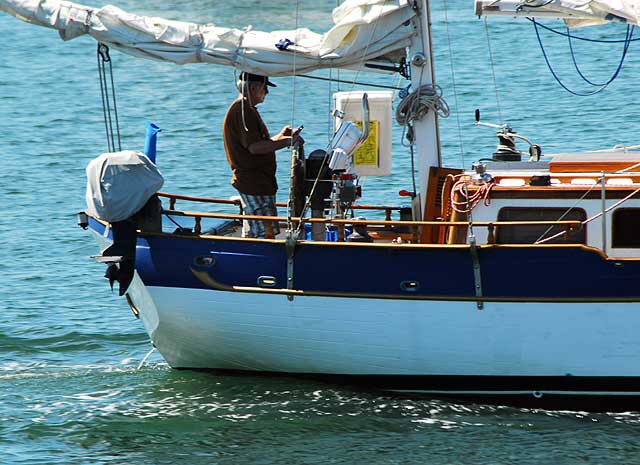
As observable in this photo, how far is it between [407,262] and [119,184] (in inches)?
112

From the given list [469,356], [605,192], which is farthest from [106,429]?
[605,192]

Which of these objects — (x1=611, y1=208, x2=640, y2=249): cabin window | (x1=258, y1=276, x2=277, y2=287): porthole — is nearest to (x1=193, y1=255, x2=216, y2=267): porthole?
(x1=258, y1=276, x2=277, y2=287): porthole

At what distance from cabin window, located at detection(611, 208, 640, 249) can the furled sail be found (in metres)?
1.83

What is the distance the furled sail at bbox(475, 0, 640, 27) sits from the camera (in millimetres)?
11547

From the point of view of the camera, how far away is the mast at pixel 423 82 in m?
11.9

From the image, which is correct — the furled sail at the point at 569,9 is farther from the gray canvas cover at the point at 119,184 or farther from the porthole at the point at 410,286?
the gray canvas cover at the point at 119,184

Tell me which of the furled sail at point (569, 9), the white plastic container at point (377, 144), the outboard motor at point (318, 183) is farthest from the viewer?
the white plastic container at point (377, 144)

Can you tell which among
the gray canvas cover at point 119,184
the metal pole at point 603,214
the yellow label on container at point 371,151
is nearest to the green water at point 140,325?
the yellow label on container at point 371,151

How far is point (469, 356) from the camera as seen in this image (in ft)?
38.3

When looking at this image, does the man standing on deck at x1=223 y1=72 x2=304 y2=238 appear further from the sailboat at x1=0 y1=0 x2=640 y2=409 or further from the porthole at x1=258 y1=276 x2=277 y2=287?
the porthole at x1=258 y1=276 x2=277 y2=287

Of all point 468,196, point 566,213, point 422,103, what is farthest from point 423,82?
point 566,213

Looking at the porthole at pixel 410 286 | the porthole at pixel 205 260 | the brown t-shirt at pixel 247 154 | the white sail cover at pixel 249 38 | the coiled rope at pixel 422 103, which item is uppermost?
the white sail cover at pixel 249 38

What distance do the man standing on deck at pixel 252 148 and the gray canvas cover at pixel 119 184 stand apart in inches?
38.9

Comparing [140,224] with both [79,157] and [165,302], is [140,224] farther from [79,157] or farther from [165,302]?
[79,157]
